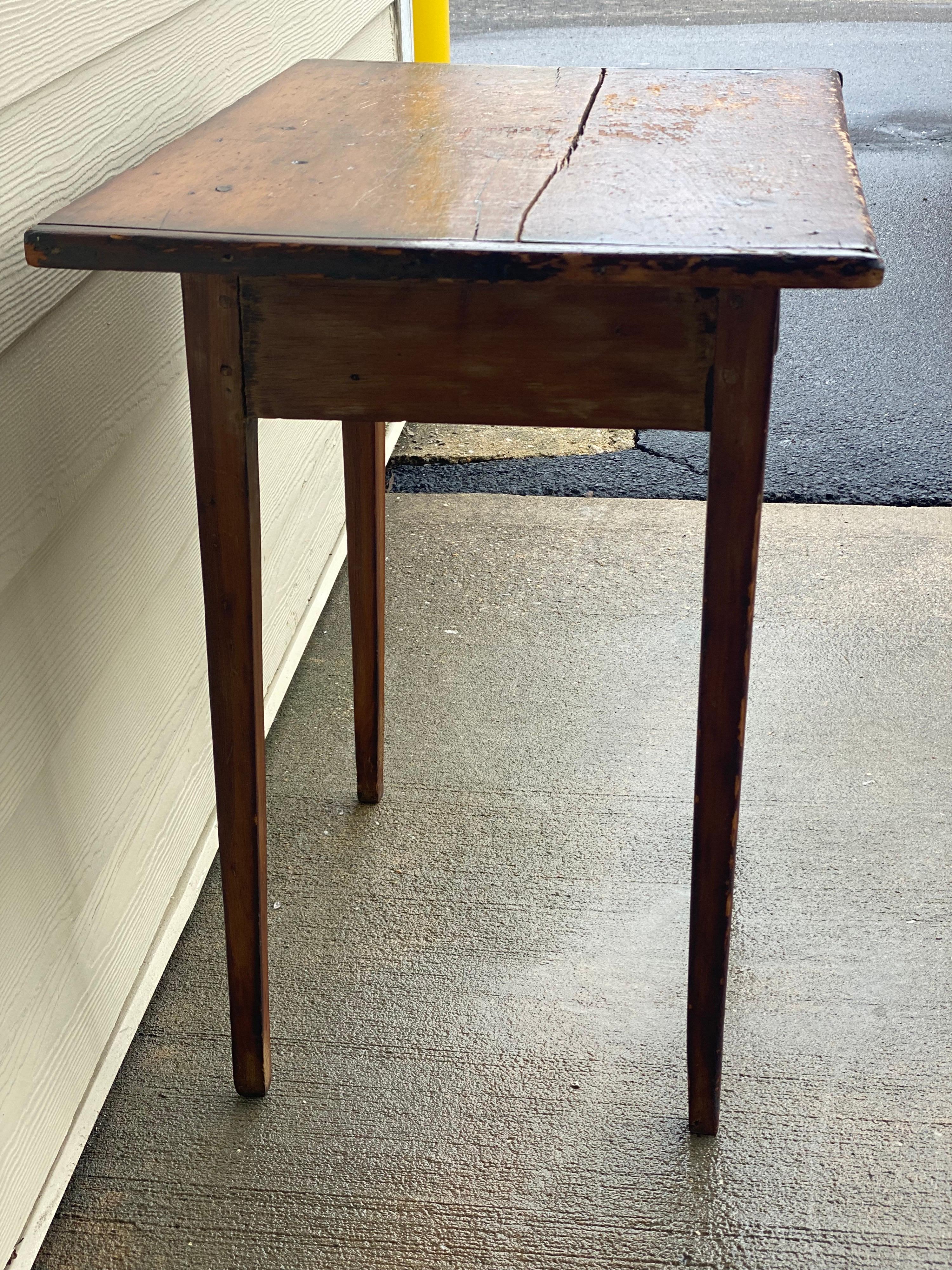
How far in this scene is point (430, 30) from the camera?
2832mm

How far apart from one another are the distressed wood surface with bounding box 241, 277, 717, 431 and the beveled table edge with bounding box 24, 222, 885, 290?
6cm

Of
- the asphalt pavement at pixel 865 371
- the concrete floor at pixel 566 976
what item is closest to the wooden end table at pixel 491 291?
the concrete floor at pixel 566 976

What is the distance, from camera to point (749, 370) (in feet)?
2.85

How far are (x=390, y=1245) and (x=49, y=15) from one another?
1041 millimetres

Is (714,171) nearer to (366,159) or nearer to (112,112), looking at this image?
(366,159)

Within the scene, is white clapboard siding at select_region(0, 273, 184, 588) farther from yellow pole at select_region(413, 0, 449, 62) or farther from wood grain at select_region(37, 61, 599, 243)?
yellow pole at select_region(413, 0, 449, 62)

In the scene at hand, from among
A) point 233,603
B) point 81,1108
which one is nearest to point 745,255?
point 233,603

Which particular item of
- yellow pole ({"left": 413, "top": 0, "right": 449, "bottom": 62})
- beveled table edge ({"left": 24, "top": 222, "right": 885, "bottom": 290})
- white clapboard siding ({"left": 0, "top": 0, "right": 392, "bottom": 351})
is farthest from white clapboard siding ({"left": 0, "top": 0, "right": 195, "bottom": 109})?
yellow pole ({"left": 413, "top": 0, "right": 449, "bottom": 62})

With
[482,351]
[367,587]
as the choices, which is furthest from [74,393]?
[367,587]

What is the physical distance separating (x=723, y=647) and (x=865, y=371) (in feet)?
7.06

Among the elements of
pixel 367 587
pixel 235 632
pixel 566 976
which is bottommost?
pixel 566 976

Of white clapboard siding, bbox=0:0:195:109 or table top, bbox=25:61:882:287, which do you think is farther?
white clapboard siding, bbox=0:0:195:109

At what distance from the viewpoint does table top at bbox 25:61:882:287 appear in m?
0.79

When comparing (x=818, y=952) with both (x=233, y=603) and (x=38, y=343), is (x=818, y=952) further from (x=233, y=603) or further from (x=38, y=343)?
(x=38, y=343)
